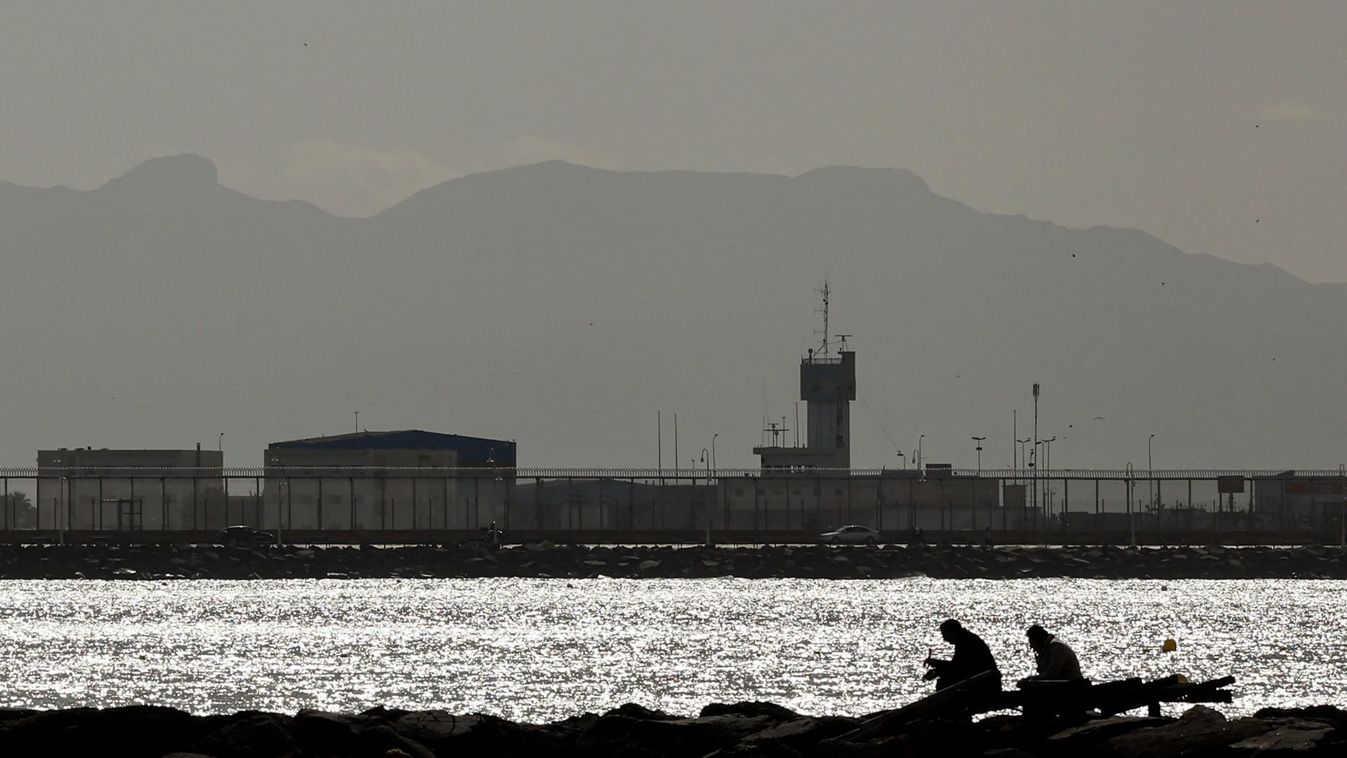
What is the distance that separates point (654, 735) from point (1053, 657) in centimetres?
565

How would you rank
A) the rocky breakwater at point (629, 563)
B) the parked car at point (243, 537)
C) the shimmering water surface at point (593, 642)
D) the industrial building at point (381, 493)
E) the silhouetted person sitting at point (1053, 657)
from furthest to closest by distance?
1. the industrial building at point (381, 493)
2. the parked car at point (243, 537)
3. the rocky breakwater at point (629, 563)
4. the shimmering water surface at point (593, 642)
5. the silhouetted person sitting at point (1053, 657)

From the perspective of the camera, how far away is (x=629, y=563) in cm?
13350

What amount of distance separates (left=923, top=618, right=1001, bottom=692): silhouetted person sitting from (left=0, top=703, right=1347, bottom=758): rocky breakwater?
60 centimetres

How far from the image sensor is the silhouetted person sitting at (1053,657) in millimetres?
29812

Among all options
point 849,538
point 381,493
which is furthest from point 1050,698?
point 381,493

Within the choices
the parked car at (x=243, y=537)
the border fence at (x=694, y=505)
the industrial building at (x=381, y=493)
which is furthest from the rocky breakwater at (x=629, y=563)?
the industrial building at (x=381, y=493)

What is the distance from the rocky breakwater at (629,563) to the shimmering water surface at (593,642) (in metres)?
6.35

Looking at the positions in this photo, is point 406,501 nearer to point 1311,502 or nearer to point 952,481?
point 952,481

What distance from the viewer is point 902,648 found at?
7262 centimetres

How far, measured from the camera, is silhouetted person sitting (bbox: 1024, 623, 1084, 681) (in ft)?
97.8

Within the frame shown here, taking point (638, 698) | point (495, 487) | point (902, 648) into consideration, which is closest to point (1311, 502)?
point (495, 487)

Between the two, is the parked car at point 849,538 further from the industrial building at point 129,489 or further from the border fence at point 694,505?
the industrial building at point 129,489

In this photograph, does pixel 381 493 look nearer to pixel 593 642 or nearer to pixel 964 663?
pixel 593 642

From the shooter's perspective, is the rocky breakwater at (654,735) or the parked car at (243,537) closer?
the rocky breakwater at (654,735)
